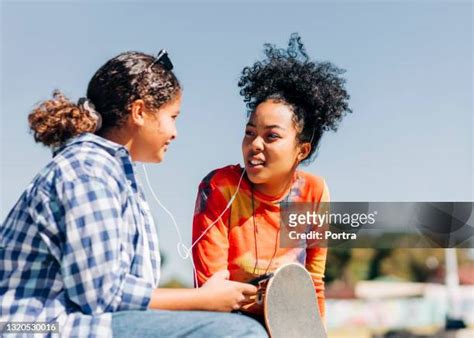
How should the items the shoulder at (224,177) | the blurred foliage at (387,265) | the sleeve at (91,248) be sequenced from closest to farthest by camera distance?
1. the sleeve at (91,248)
2. the shoulder at (224,177)
3. the blurred foliage at (387,265)

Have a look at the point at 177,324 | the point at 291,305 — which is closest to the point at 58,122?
the point at 177,324

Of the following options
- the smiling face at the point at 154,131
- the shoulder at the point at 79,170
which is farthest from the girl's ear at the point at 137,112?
the shoulder at the point at 79,170

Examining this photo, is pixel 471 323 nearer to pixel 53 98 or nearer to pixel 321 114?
pixel 321 114

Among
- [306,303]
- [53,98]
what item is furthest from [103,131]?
[306,303]

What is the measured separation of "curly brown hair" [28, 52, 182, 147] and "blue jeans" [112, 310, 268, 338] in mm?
588

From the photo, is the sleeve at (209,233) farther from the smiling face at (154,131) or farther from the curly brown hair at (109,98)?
the curly brown hair at (109,98)

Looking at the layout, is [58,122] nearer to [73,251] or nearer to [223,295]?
[73,251]

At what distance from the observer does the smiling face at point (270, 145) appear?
123 inches

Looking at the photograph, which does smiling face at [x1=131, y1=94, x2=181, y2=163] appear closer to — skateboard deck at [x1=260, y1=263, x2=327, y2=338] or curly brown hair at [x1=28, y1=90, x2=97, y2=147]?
curly brown hair at [x1=28, y1=90, x2=97, y2=147]

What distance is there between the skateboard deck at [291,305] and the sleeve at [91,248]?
0.55 metres

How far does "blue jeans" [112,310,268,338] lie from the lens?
1.80 m

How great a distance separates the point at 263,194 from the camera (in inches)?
126

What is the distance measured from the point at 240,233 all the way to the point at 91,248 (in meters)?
1.41

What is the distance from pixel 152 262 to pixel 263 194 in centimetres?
122
